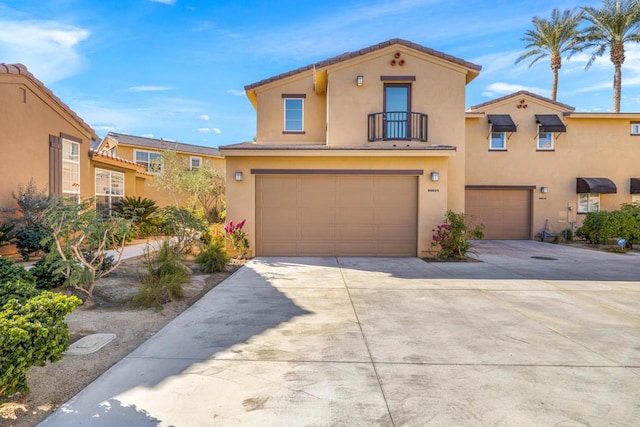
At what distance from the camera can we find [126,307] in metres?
5.79

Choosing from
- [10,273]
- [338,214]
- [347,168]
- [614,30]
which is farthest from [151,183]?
[614,30]

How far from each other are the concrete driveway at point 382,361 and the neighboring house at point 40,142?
25.0 ft

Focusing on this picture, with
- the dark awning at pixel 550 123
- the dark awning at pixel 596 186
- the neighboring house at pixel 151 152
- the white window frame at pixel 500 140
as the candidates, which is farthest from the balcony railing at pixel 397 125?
the neighboring house at pixel 151 152

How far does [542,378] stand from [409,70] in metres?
11.7

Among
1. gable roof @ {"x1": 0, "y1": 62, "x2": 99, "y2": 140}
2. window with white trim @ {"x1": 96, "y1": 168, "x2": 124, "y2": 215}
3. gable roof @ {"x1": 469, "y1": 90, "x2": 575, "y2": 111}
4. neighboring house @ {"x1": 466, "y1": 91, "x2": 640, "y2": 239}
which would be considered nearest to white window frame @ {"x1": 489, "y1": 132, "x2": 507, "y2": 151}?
neighboring house @ {"x1": 466, "y1": 91, "x2": 640, "y2": 239}

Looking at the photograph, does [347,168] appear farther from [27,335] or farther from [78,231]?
[27,335]

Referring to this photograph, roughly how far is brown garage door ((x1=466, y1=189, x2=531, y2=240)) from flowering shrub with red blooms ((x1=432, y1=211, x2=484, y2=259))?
637cm

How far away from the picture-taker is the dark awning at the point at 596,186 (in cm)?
1616

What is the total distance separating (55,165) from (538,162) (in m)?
19.6

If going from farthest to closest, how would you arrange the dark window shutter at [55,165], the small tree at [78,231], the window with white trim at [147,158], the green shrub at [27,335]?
the window with white trim at [147,158], the dark window shutter at [55,165], the small tree at [78,231], the green shrub at [27,335]

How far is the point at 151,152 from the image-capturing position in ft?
77.4

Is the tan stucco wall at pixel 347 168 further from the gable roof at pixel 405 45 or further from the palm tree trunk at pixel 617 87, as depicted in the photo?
the palm tree trunk at pixel 617 87

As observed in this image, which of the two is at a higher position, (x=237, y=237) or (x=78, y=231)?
(x=78, y=231)

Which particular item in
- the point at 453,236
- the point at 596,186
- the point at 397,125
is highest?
the point at 397,125
